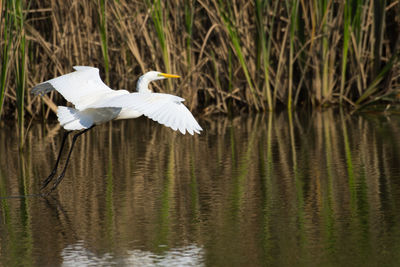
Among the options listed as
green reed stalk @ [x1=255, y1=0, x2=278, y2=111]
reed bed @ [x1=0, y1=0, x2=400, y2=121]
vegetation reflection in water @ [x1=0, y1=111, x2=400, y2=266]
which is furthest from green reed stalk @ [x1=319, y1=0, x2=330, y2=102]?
vegetation reflection in water @ [x1=0, y1=111, x2=400, y2=266]

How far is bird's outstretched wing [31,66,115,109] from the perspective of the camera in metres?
6.21

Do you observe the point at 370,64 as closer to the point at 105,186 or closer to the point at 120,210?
the point at 105,186

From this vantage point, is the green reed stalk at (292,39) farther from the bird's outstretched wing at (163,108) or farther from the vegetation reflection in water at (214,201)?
the bird's outstretched wing at (163,108)

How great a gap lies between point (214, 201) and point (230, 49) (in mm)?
5844

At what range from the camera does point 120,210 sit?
17.3 feet

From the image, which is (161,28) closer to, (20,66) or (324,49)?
(324,49)

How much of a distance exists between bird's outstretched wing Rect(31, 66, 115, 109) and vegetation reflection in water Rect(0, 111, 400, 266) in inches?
26.2

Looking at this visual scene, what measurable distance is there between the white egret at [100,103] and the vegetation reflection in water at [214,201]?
522 millimetres

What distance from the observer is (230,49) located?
11055 mm

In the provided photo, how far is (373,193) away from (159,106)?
156 centimetres

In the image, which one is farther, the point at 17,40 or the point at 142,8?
the point at 142,8

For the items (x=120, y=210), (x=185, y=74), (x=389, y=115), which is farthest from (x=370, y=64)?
(x=120, y=210)

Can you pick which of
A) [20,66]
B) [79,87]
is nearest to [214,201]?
[79,87]

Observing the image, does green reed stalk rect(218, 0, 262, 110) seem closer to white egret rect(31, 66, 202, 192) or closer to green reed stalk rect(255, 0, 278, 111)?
green reed stalk rect(255, 0, 278, 111)
